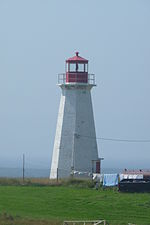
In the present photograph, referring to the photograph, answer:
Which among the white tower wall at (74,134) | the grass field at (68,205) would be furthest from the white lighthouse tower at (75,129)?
the grass field at (68,205)

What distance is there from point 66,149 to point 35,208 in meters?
17.2

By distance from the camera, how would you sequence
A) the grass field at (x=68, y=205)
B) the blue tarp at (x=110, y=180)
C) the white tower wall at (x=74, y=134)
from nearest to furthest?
the grass field at (x=68, y=205), the blue tarp at (x=110, y=180), the white tower wall at (x=74, y=134)

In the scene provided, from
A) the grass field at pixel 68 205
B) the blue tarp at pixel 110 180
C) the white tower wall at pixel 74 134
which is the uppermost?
the white tower wall at pixel 74 134

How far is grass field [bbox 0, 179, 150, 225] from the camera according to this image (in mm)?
32844

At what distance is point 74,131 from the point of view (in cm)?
5319

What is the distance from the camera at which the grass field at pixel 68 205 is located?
3284 cm

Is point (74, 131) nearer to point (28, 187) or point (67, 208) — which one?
point (28, 187)

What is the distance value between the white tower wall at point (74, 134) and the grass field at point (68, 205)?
30.0 feet

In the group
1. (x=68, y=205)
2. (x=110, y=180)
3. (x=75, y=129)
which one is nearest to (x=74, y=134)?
(x=75, y=129)

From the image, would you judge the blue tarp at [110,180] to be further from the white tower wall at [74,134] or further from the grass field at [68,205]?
the white tower wall at [74,134]

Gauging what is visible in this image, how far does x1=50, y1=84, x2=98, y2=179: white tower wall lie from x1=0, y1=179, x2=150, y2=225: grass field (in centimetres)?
914

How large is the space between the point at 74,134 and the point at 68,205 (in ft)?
54.0

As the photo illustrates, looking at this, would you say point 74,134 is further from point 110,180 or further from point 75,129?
point 110,180

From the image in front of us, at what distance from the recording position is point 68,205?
36.8m
